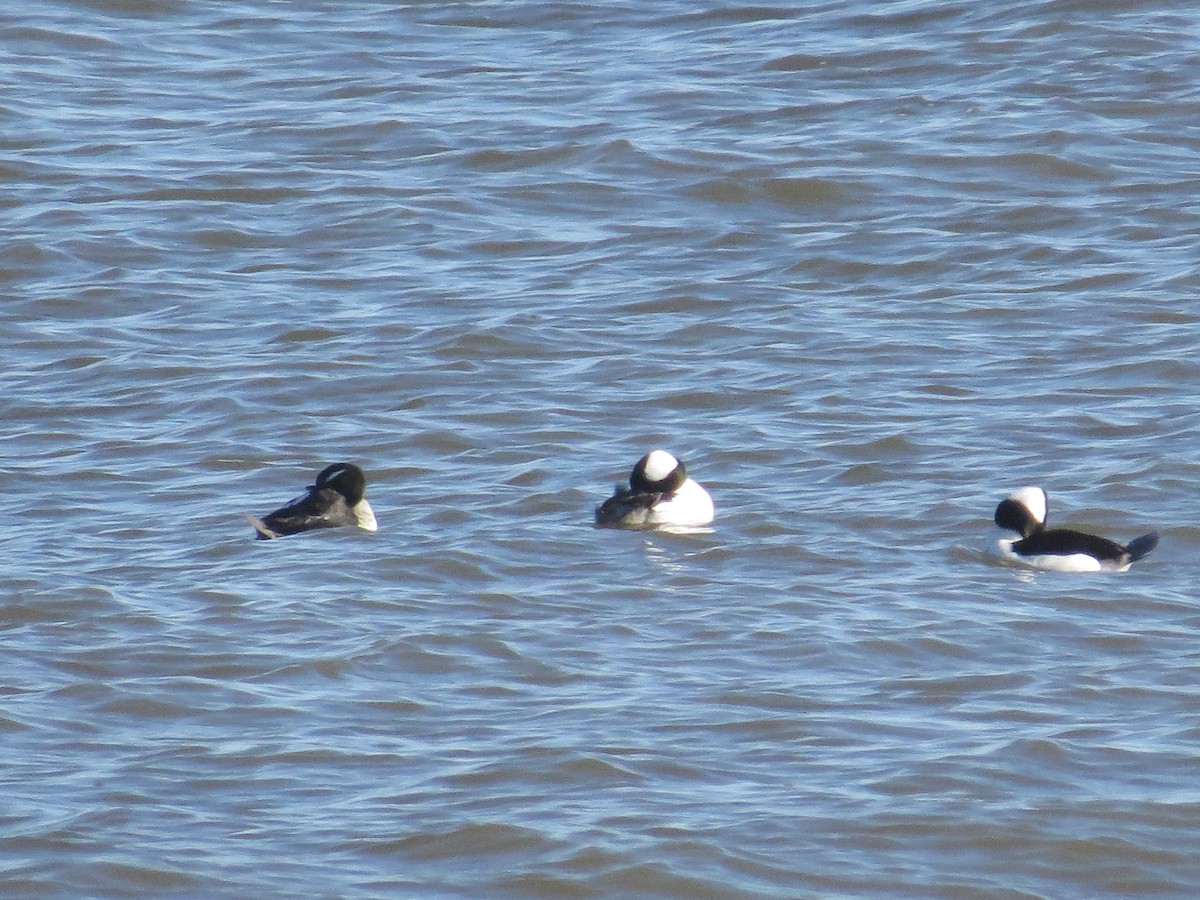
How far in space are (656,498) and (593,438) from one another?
5.54ft

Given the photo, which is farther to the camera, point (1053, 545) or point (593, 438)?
point (593, 438)

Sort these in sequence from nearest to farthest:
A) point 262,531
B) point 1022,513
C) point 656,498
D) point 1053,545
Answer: point 1053,545
point 1022,513
point 262,531
point 656,498

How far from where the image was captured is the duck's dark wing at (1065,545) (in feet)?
34.2

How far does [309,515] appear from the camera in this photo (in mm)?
10820

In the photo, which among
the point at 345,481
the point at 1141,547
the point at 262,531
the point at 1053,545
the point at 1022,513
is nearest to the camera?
the point at 1141,547

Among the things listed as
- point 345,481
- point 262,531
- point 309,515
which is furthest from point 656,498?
point 262,531

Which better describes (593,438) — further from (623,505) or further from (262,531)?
(262,531)

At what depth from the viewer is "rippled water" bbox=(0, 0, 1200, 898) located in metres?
7.42

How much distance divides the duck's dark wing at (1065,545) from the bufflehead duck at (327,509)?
3093 millimetres

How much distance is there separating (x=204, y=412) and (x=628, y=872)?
664cm

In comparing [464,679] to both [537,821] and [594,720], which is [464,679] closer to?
[594,720]

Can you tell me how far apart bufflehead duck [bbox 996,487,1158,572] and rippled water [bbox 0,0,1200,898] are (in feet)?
0.41

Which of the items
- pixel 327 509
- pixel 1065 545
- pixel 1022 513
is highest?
pixel 327 509

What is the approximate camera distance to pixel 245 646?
361 inches
